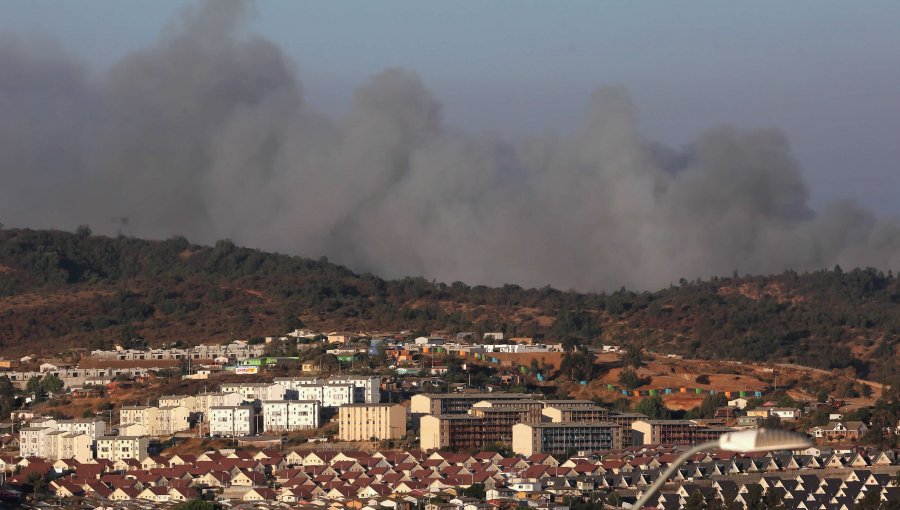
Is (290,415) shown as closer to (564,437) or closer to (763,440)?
(564,437)

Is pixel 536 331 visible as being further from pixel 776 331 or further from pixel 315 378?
pixel 315 378

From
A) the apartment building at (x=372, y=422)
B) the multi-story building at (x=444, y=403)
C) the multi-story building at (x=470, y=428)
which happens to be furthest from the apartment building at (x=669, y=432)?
the apartment building at (x=372, y=422)

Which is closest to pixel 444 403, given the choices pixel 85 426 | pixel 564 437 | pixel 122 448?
pixel 564 437

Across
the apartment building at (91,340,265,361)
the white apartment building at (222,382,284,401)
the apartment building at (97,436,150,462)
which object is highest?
the apartment building at (91,340,265,361)

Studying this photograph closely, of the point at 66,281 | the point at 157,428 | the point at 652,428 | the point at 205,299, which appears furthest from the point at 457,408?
the point at 66,281

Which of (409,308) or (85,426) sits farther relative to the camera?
(409,308)

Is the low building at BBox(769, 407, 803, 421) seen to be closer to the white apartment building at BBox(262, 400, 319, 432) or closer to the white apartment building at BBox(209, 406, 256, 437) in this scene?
the white apartment building at BBox(262, 400, 319, 432)

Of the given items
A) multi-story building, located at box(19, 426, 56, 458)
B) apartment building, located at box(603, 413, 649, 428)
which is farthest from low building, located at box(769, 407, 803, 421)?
multi-story building, located at box(19, 426, 56, 458)
